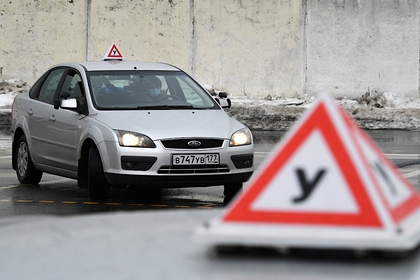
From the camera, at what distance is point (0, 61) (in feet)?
87.8

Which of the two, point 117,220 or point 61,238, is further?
point 117,220

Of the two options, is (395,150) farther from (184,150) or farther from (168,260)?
(168,260)

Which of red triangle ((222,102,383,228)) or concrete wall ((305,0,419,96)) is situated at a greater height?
concrete wall ((305,0,419,96))

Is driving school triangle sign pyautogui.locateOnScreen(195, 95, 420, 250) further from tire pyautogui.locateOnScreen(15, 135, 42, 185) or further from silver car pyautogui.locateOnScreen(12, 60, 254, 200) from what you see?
tire pyautogui.locateOnScreen(15, 135, 42, 185)

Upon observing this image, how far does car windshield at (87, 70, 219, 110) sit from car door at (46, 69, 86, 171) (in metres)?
0.22

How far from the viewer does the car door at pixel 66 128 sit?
382 inches

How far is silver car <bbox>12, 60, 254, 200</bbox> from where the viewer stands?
8.74m

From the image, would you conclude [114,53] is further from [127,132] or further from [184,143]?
[184,143]

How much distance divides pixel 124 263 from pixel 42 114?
819 cm

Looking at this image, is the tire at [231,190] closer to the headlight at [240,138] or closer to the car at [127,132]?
the car at [127,132]

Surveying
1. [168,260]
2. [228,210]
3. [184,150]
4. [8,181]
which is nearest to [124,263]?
[168,260]

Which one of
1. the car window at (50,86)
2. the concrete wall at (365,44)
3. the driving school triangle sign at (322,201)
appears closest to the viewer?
the driving school triangle sign at (322,201)

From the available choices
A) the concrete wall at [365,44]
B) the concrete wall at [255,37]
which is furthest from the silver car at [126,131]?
the concrete wall at [365,44]

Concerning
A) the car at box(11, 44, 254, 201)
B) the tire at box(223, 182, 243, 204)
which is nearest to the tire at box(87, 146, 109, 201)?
the car at box(11, 44, 254, 201)
